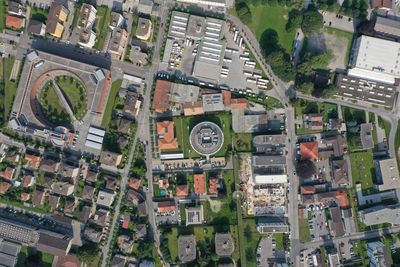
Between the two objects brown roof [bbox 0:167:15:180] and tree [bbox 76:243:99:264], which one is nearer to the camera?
tree [bbox 76:243:99:264]

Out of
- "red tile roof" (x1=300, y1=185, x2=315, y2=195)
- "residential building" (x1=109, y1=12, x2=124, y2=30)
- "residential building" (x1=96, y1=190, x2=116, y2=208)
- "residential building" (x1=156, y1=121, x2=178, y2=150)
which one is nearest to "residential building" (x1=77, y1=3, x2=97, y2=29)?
"residential building" (x1=109, y1=12, x2=124, y2=30)

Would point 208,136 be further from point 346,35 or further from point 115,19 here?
point 346,35

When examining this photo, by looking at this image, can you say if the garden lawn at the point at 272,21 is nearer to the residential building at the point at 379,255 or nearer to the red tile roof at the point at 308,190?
the red tile roof at the point at 308,190

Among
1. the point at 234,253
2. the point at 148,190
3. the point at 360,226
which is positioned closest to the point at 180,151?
the point at 148,190

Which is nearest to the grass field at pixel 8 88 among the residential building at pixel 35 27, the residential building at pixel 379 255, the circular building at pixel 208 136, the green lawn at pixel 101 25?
the residential building at pixel 35 27

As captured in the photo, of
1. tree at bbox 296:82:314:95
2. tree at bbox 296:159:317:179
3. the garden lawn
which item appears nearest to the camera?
tree at bbox 296:82:314:95

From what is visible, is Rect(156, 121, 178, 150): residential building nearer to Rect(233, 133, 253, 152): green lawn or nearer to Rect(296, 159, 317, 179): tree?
Rect(233, 133, 253, 152): green lawn
